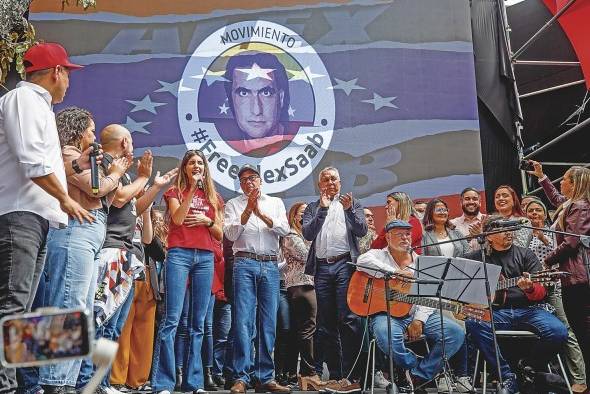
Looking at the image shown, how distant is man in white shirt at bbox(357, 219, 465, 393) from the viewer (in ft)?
18.2

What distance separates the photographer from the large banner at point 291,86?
8.77 metres

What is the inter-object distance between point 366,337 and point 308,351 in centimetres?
54

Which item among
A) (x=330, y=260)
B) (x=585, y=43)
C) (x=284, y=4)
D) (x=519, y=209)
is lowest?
(x=330, y=260)

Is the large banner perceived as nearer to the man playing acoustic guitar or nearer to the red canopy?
the red canopy

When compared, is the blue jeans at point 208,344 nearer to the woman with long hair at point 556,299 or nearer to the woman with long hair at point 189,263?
the woman with long hair at point 189,263

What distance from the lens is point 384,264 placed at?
579 centimetres

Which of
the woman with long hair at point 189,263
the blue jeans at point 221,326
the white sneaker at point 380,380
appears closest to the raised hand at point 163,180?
the woman with long hair at point 189,263

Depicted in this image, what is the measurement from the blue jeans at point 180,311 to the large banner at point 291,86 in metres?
3.35

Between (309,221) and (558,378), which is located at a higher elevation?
(309,221)

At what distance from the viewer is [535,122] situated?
9.92 m

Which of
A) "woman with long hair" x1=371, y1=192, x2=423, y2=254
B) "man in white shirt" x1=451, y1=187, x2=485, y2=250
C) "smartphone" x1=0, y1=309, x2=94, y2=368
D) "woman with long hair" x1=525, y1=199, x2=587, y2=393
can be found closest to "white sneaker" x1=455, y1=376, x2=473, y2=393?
"woman with long hair" x1=525, y1=199, x2=587, y2=393

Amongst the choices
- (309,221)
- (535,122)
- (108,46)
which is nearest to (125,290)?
(309,221)

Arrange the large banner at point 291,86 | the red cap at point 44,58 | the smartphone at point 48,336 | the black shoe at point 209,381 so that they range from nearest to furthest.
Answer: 1. the smartphone at point 48,336
2. the red cap at point 44,58
3. the black shoe at point 209,381
4. the large banner at point 291,86

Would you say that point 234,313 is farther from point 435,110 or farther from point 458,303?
point 435,110
